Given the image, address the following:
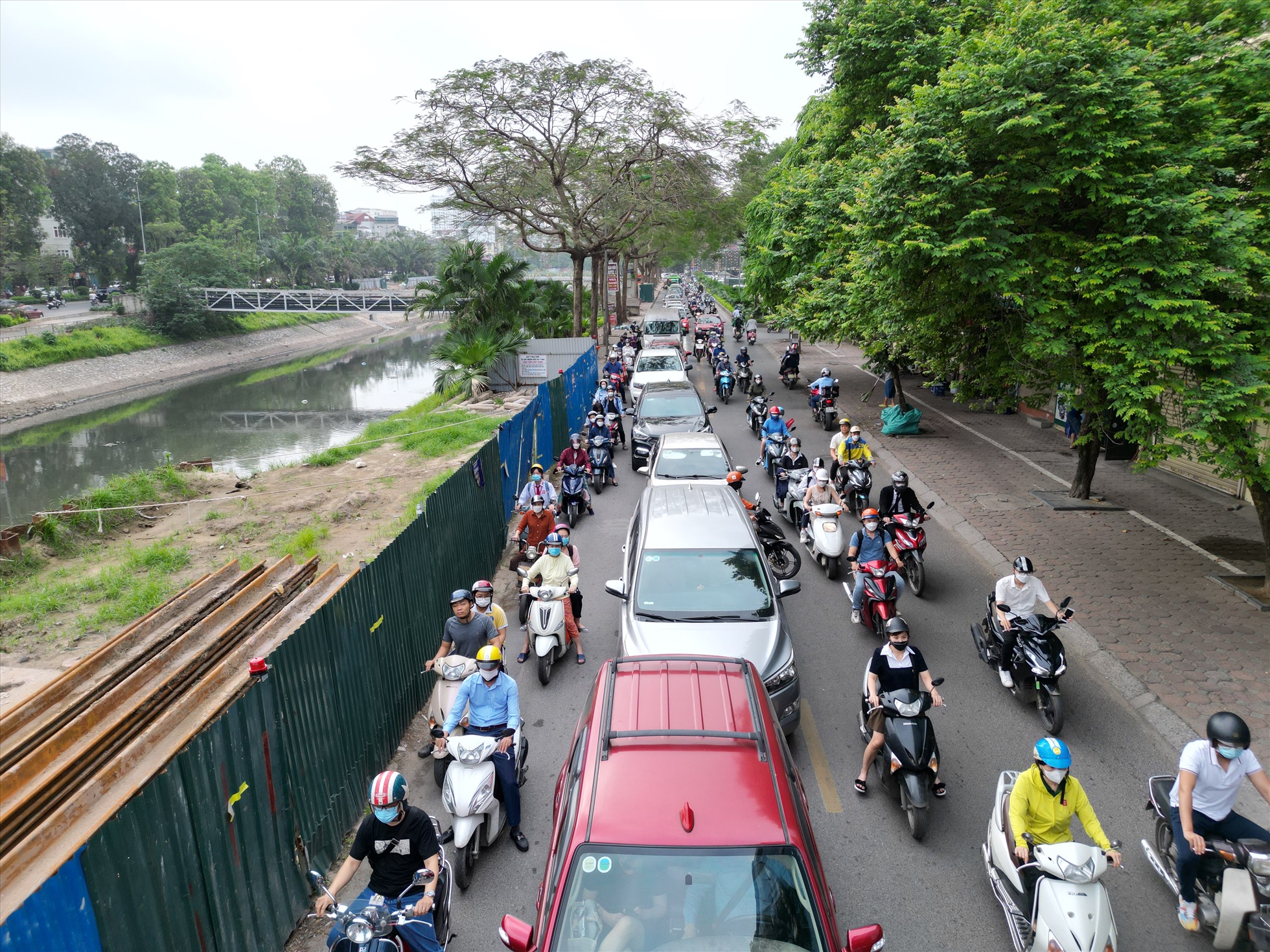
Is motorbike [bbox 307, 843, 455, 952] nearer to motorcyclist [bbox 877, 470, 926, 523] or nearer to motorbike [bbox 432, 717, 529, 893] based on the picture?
motorbike [bbox 432, 717, 529, 893]

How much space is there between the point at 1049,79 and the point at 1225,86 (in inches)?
83.2

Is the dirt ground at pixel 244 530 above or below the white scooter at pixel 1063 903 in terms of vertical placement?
below

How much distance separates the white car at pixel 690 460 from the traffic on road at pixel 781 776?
1.24 m

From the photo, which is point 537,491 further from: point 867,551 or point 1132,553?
point 1132,553

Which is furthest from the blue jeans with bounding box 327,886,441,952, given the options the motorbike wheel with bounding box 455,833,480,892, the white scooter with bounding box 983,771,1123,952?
the white scooter with bounding box 983,771,1123,952

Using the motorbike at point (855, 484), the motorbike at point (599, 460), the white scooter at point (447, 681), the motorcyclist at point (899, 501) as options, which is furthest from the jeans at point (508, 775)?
the motorbike at point (599, 460)

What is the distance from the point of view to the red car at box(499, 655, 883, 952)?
3348 mm

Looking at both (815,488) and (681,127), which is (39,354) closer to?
(681,127)

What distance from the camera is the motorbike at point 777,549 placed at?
34.2 feet

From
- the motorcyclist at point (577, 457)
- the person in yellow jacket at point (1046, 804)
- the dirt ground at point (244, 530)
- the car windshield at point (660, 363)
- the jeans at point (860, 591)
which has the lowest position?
the dirt ground at point (244, 530)

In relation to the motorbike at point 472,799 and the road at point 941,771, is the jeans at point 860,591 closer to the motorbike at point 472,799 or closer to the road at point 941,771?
the road at point 941,771

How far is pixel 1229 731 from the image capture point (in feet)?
14.9

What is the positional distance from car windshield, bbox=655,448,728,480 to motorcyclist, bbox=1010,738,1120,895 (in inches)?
291

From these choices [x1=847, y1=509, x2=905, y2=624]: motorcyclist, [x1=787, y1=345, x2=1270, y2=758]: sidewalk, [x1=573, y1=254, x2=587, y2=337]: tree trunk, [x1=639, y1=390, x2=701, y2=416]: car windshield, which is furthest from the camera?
[x1=573, y1=254, x2=587, y2=337]: tree trunk
